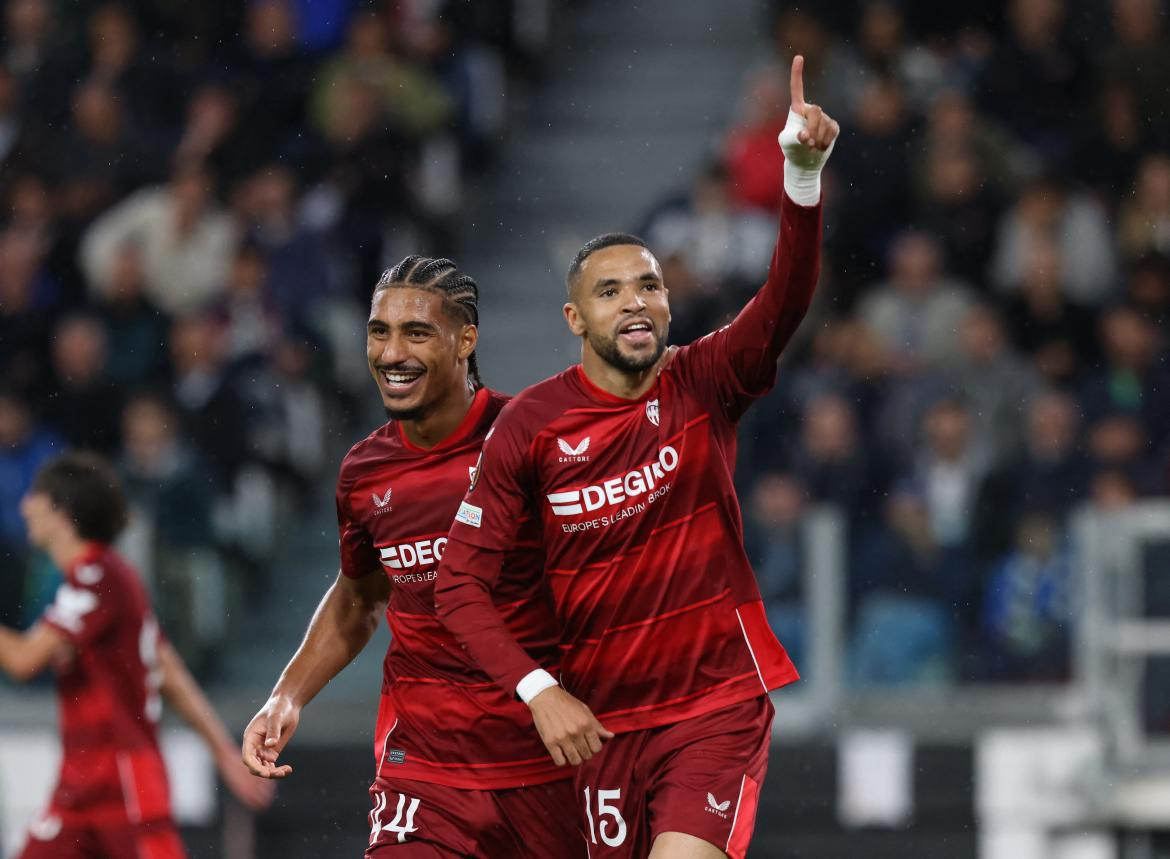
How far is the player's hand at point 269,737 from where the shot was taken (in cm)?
558

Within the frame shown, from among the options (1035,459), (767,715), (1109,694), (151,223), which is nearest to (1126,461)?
(1035,459)

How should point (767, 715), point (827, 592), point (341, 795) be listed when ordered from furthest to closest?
1. point (341, 795)
2. point (827, 592)
3. point (767, 715)

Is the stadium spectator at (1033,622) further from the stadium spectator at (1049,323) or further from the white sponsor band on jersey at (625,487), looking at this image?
the white sponsor band on jersey at (625,487)

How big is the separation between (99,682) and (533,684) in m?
2.70

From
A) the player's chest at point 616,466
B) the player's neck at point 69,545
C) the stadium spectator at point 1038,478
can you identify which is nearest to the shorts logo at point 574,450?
the player's chest at point 616,466

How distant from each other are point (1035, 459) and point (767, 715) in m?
4.86

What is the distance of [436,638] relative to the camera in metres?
5.72

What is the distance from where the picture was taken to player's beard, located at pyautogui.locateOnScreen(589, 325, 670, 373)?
537 centimetres

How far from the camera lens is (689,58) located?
1406 cm

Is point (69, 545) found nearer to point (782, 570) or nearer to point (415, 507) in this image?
point (415, 507)

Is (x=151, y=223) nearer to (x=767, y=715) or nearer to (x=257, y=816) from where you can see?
(x=257, y=816)

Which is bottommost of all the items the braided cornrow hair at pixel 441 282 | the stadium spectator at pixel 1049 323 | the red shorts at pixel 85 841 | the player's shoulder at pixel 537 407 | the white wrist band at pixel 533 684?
the red shorts at pixel 85 841

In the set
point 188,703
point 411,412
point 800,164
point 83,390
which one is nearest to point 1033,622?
point 188,703

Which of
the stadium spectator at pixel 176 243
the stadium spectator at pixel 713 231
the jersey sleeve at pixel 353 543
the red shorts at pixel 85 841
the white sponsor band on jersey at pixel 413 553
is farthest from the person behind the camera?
the stadium spectator at pixel 176 243
